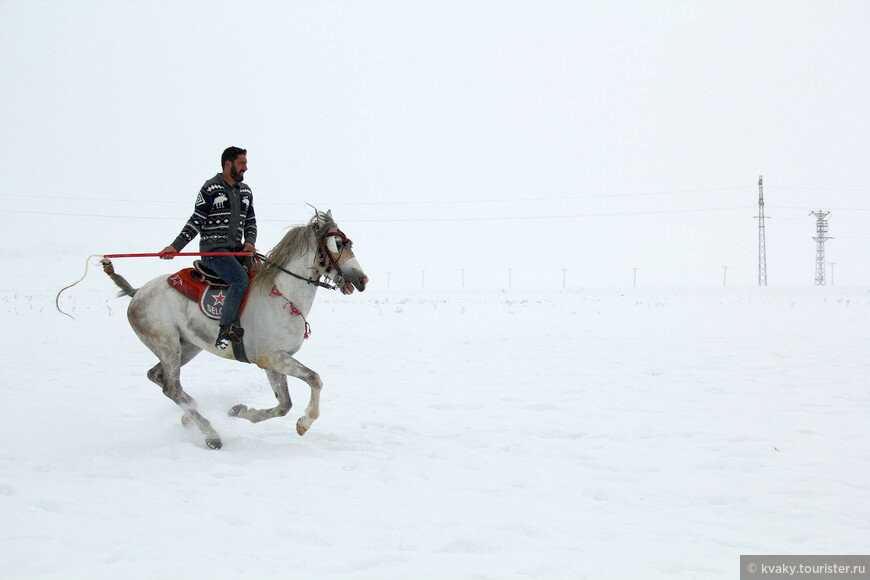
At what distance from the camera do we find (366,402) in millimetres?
9102

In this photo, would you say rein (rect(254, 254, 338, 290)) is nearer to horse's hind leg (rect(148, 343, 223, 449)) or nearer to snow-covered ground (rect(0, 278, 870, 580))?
horse's hind leg (rect(148, 343, 223, 449))

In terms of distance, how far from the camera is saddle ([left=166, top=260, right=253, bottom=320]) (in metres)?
7.00

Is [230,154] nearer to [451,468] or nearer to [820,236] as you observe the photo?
[451,468]

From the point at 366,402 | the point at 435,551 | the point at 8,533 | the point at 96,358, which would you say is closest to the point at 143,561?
the point at 8,533

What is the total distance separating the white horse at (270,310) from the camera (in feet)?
22.7

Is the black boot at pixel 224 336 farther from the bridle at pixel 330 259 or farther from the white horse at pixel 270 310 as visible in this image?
the bridle at pixel 330 259

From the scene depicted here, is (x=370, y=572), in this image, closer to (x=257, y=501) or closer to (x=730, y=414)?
(x=257, y=501)

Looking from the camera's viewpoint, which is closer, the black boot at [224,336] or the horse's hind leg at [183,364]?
the black boot at [224,336]

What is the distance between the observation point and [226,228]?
7145 mm

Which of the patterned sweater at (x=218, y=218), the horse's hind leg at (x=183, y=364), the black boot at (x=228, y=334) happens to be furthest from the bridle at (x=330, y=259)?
the horse's hind leg at (x=183, y=364)

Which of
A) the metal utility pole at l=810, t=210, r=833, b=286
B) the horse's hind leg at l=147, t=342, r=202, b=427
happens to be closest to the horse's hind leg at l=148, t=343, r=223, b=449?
the horse's hind leg at l=147, t=342, r=202, b=427

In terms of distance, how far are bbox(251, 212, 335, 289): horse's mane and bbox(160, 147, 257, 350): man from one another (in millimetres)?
187

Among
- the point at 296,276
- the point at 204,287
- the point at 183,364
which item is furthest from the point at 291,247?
the point at 183,364

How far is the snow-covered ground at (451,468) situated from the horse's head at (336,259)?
1.67 m
